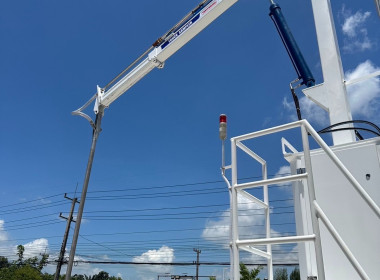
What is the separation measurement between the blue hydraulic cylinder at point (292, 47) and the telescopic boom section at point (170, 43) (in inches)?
73.9

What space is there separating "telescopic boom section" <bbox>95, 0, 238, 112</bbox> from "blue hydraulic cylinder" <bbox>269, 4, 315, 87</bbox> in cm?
188

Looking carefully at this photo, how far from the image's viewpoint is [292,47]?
545 cm

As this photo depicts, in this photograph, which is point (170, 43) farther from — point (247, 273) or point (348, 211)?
point (247, 273)

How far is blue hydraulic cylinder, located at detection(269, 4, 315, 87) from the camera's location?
5176 millimetres

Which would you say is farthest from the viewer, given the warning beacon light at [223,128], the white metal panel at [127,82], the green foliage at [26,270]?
the green foliage at [26,270]

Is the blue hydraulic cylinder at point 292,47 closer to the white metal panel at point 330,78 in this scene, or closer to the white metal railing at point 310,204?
the white metal panel at point 330,78

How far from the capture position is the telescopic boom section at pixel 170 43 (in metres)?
7.82

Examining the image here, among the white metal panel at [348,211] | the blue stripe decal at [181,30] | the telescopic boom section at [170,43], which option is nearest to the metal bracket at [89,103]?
the telescopic boom section at [170,43]

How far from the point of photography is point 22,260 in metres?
65.8

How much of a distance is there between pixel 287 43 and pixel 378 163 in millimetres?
3218

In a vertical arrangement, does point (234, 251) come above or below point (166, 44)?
below

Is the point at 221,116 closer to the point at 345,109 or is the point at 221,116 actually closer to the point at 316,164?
the point at 316,164

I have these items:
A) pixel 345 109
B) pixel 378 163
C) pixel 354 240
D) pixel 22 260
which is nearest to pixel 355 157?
pixel 378 163

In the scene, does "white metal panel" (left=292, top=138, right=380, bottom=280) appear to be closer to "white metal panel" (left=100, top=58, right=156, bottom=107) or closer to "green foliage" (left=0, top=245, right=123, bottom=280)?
"white metal panel" (left=100, top=58, right=156, bottom=107)
